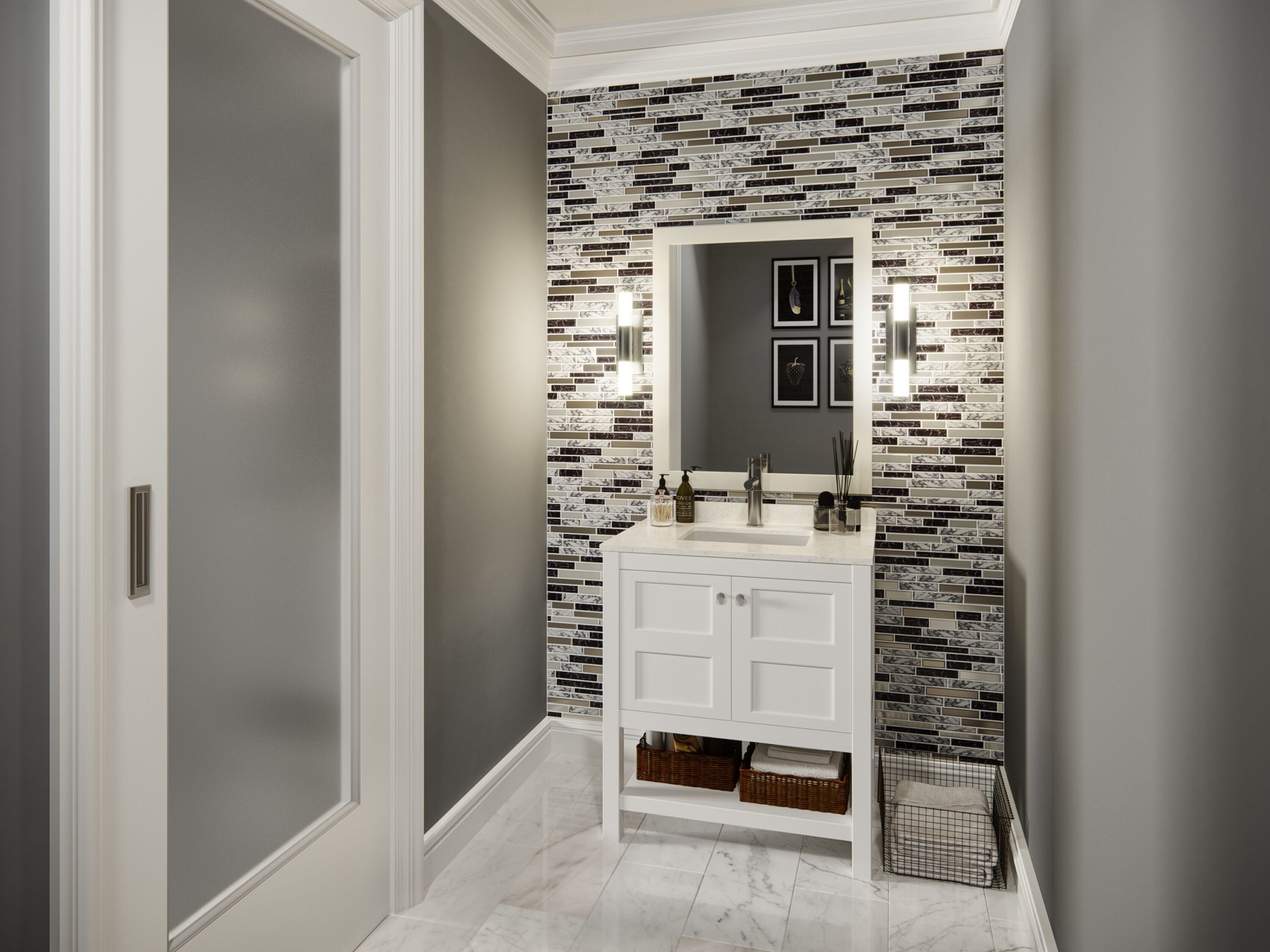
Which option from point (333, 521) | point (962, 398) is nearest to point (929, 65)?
point (962, 398)

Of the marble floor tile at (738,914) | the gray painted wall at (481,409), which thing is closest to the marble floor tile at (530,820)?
the gray painted wall at (481,409)

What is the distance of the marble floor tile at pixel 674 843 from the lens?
239cm

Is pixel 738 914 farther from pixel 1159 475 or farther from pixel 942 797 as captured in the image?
pixel 1159 475

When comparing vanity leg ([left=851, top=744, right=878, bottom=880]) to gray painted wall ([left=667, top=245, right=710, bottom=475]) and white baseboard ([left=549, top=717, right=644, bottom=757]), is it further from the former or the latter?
gray painted wall ([left=667, top=245, right=710, bottom=475])

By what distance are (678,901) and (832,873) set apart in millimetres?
459

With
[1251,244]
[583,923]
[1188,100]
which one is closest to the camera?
[1251,244]

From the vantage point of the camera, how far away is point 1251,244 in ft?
2.91

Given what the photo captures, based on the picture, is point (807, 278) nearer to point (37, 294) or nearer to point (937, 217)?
point (937, 217)

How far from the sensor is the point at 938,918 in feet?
6.95

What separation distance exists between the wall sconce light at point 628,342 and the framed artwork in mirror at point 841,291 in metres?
0.67

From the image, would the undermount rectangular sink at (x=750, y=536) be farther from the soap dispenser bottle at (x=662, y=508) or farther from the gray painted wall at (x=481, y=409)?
the gray painted wall at (x=481, y=409)

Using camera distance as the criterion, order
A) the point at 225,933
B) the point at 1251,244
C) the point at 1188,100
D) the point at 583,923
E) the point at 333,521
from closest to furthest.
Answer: the point at 1251,244 → the point at 1188,100 → the point at 225,933 → the point at 333,521 → the point at 583,923

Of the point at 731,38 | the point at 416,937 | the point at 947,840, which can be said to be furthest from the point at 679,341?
the point at 416,937

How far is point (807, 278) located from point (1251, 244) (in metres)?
1.97
